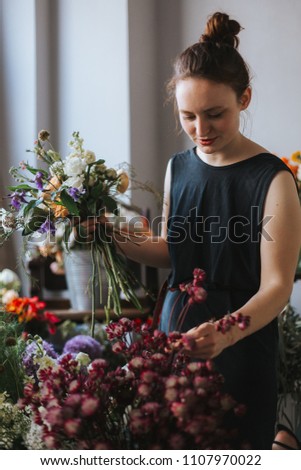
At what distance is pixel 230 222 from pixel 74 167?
36cm

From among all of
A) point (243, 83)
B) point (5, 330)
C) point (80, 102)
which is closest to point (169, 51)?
point (80, 102)

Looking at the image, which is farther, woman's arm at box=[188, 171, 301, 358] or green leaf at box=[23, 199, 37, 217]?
green leaf at box=[23, 199, 37, 217]

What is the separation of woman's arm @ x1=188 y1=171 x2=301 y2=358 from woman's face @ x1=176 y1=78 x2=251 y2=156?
0.15m

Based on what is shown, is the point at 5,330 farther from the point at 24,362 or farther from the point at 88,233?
the point at 88,233

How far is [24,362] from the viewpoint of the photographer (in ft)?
4.39

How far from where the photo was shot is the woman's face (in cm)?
146

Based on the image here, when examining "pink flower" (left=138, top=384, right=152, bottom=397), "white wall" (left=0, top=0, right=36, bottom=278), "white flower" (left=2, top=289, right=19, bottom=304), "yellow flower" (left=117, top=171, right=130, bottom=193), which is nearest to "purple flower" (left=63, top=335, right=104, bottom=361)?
"white flower" (left=2, top=289, right=19, bottom=304)

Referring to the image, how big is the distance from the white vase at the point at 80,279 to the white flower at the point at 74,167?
66.5 inches

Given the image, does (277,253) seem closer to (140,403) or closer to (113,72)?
(140,403)

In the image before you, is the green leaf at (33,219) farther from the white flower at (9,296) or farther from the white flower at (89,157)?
the white flower at (9,296)

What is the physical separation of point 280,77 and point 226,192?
211 cm

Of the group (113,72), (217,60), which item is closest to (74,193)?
(217,60)

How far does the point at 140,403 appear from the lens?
1046 millimetres

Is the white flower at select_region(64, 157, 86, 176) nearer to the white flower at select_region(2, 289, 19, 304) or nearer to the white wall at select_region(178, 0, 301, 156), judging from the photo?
the white flower at select_region(2, 289, 19, 304)
